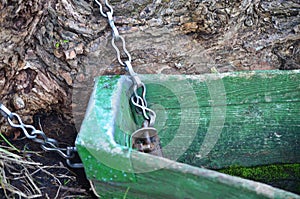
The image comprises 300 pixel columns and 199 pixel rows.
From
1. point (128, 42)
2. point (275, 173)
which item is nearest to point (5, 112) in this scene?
point (128, 42)

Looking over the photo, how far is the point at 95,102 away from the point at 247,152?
2.03 ft

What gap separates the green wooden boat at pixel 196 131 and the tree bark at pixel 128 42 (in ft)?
0.69

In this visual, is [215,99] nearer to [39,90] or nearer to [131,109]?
[131,109]

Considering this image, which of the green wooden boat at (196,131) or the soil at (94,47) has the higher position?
the soil at (94,47)

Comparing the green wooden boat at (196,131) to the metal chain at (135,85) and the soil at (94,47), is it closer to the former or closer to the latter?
the metal chain at (135,85)

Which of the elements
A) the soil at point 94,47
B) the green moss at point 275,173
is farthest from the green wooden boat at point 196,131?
the soil at point 94,47

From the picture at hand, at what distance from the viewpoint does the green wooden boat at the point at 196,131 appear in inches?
45.9

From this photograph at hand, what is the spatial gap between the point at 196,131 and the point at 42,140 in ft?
1.76

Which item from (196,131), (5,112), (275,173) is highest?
(5,112)

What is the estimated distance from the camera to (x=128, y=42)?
1614 mm

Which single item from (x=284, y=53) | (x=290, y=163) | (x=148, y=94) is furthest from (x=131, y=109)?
(x=284, y=53)

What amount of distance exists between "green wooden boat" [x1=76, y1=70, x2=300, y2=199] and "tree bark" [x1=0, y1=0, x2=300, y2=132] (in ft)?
0.69

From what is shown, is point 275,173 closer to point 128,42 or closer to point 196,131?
point 196,131

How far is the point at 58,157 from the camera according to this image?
1.51 m
